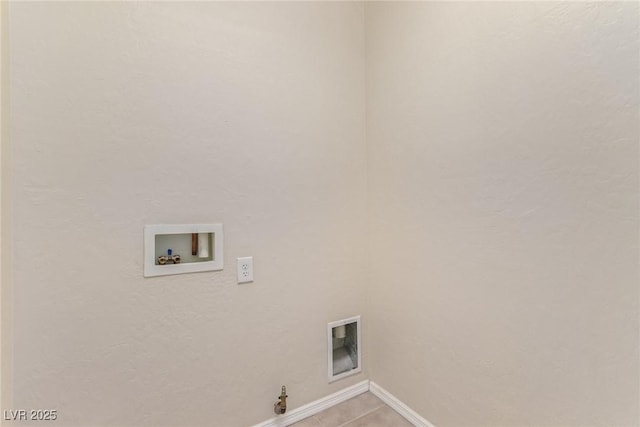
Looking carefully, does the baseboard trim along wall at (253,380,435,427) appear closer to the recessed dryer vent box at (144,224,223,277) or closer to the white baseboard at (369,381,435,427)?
the white baseboard at (369,381,435,427)

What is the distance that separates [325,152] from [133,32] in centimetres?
97

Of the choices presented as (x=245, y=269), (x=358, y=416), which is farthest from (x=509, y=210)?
(x=358, y=416)

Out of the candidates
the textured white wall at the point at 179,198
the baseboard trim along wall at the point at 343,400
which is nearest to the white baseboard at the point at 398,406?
the baseboard trim along wall at the point at 343,400

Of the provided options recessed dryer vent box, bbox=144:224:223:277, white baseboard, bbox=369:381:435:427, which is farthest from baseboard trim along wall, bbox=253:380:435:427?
recessed dryer vent box, bbox=144:224:223:277

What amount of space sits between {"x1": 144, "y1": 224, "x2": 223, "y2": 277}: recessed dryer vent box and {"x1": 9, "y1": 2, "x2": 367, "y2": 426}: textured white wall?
0.12 ft

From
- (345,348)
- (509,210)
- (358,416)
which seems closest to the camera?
(509,210)

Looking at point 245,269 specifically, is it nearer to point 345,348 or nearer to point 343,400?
point 345,348

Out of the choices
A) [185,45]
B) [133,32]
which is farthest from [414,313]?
[133,32]

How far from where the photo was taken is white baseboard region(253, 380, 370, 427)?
1438mm

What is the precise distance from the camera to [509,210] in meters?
1.09

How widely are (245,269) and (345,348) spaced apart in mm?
836

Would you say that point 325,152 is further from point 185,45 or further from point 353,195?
point 185,45

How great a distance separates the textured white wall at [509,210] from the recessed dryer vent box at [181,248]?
0.90 meters

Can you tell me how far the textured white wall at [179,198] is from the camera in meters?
1.02
